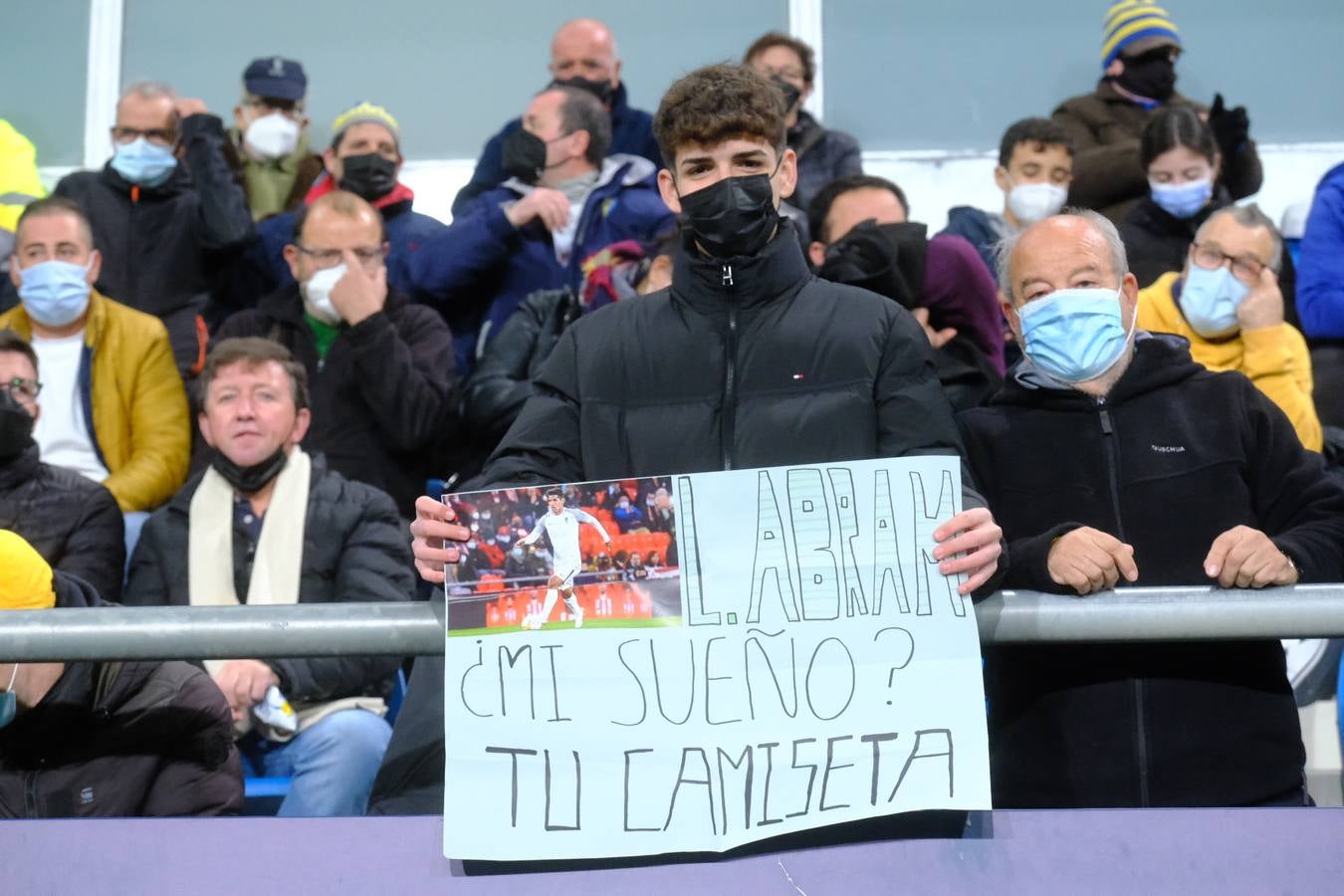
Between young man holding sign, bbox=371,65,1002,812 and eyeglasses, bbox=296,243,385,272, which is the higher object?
eyeglasses, bbox=296,243,385,272

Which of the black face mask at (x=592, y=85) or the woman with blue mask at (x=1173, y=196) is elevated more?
the black face mask at (x=592, y=85)

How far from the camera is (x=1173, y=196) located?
20.1 ft

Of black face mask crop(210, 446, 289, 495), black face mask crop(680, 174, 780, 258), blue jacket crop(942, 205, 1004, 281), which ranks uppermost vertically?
blue jacket crop(942, 205, 1004, 281)

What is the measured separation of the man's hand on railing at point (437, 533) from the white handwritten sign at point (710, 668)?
0.03m

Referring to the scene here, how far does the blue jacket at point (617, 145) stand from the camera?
678cm

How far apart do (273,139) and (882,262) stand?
3323 millimetres

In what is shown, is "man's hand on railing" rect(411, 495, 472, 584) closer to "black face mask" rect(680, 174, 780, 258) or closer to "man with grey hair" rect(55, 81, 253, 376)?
"black face mask" rect(680, 174, 780, 258)

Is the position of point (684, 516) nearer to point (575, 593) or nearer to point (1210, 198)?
point (575, 593)

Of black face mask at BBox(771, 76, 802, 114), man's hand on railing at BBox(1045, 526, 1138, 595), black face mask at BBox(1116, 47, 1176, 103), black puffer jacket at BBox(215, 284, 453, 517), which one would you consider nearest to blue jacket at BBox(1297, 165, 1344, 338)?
black face mask at BBox(1116, 47, 1176, 103)

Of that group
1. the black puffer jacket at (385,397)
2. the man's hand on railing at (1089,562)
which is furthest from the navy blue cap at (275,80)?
the man's hand on railing at (1089,562)

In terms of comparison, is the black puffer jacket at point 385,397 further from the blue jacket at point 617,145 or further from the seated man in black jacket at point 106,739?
the seated man in black jacket at point 106,739

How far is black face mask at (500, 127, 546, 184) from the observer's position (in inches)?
243

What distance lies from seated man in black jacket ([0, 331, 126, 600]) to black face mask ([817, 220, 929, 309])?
2.17 meters

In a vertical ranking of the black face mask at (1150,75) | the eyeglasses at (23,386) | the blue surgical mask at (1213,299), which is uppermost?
the black face mask at (1150,75)
